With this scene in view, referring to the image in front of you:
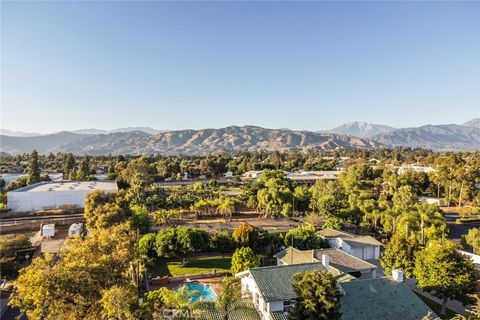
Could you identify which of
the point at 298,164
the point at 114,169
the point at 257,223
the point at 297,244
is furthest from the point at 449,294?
the point at 298,164

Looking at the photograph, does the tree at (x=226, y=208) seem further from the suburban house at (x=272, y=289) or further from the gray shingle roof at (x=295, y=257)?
the suburban house at (x=272, y=289)

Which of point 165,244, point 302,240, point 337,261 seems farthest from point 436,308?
point 165,244

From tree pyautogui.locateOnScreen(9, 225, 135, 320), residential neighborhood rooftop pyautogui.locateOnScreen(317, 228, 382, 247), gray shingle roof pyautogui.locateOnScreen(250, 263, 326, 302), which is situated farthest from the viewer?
residential neighborhood rooftop pyautogui.locateOnScreen(317, 228, 382, 247)

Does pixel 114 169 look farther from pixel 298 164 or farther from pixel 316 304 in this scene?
pixel 316 304

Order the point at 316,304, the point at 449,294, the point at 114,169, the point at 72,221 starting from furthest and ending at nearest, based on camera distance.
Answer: the point at 114,169 < the point at 72,221 < the point at 449,294 < the point at 316,304

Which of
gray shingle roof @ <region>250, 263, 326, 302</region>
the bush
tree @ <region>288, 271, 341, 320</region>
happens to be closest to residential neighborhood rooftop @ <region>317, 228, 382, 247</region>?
the bush

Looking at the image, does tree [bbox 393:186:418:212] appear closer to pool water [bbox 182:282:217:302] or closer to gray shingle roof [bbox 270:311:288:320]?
pool water [bbox 182:282:217:302]
